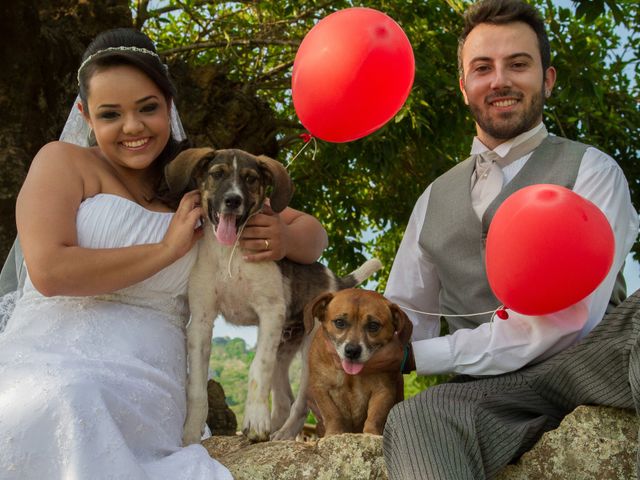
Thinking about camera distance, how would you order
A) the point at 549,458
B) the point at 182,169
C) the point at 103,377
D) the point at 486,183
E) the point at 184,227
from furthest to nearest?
the point at 486,183 < the point at 182,169 < the point at 184,227 < the point at 103,377 < the point at 549,458

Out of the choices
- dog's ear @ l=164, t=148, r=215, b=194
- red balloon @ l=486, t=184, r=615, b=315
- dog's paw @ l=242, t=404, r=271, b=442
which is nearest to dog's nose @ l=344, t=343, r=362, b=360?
dog's paw @ l=242, t=404, r=271, b=442

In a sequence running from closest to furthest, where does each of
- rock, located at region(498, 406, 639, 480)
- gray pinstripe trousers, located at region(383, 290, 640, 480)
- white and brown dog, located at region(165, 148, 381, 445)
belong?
gray pinstripe trousers, located at region(383, 290, 640, 480)
rock, located at region(498, 406, 639, 480)
white and brown dog, located at region(165, 148, 381, 445)

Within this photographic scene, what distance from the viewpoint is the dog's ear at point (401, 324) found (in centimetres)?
445

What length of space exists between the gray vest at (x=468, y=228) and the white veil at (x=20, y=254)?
1.67 metres

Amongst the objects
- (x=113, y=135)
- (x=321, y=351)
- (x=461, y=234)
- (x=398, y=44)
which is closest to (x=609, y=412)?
(x=461, y=234)

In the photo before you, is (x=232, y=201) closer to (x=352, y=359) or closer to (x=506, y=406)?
(x=352, y=359)

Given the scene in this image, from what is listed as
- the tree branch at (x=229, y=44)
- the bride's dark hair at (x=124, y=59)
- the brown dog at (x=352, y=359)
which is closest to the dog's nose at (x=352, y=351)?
the brown dog at (x=352, y=359)

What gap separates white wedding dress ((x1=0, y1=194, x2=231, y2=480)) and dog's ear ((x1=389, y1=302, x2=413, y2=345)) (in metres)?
1.17

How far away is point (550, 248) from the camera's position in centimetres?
346

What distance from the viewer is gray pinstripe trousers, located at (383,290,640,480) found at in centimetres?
329

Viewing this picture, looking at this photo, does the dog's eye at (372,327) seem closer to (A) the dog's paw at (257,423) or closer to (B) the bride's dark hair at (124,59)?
(A) the dog's paw at (257,423)

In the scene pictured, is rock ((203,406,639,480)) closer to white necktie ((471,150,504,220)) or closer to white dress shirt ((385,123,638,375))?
white dress shirt ((385,123,638,375))

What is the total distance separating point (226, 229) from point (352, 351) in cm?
94

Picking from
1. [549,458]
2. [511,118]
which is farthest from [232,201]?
[549,458]
